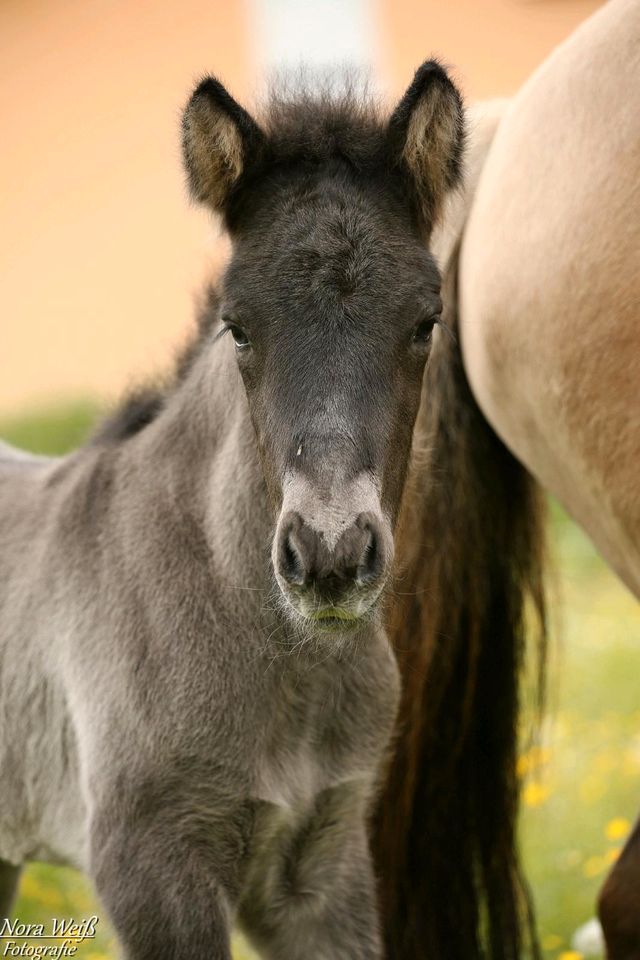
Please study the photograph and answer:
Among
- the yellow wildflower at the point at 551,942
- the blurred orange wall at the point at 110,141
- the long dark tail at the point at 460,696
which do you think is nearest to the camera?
the long dark tail at the point at 460,696

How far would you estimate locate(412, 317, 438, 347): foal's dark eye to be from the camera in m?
2.63

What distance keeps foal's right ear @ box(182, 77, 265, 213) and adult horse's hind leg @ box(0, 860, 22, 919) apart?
2052 millimetres

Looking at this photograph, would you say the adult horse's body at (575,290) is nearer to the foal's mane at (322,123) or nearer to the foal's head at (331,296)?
the foal's head at (331,296)

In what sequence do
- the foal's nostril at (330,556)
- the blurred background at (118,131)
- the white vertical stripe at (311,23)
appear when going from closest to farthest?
the foal's nostril at (330,556) → the blurred background at (118,131) → the white vertical stripe at (311,23)

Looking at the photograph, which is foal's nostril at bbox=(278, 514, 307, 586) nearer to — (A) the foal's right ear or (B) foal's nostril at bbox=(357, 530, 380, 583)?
(B) foal's nostril at bbox=(357, 530, 380, 583)

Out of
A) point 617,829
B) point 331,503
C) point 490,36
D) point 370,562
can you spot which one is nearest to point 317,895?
point 370,562

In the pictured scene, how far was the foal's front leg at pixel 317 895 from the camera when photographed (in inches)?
116

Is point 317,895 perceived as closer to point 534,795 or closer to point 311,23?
point 534,795

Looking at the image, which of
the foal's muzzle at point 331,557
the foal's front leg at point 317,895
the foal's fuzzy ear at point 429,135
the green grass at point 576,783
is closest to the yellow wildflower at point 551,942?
the green grass at point 576,783

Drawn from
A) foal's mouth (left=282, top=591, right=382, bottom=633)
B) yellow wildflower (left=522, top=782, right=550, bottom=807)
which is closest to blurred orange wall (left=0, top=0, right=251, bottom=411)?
yellow wildflower (left=522, top=782, right=550, bottom=807)

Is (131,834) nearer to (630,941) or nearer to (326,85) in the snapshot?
(630,941)

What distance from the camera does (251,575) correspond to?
293 cm

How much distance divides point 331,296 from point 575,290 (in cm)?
73

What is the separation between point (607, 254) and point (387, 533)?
36.3 inches
